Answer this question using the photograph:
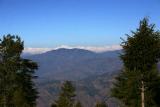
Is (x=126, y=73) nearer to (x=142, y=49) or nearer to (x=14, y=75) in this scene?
(x=142, y=49)

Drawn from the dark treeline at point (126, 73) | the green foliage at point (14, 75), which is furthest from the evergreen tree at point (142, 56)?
the green foliage at point (14, 75)

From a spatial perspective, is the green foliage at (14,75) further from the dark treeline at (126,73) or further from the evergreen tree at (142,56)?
the evergreen tree at (142,56)

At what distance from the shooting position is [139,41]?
133ft

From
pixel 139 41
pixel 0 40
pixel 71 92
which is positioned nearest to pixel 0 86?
pixel 0 40

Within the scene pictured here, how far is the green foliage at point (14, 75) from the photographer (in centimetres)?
5994

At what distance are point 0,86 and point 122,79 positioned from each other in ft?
66.7

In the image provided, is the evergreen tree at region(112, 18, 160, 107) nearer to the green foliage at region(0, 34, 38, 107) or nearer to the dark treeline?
the dark treeline

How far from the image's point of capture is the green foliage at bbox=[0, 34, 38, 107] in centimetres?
5994

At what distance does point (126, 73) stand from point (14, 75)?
1850 centimetres

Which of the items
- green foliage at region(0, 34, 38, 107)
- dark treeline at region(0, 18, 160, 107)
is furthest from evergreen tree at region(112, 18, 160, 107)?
green foliage at region(0, 34, 38, 107)

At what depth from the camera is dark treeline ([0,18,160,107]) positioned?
131 ft

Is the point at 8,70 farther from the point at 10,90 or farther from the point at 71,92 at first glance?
the point at 71,92

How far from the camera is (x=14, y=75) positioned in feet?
196

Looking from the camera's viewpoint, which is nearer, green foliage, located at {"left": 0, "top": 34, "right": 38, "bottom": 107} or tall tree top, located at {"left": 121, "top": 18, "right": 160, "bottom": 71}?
tall tree top, located at {"left": 121, "top": 18, "right": 160, "bottom": 71}
